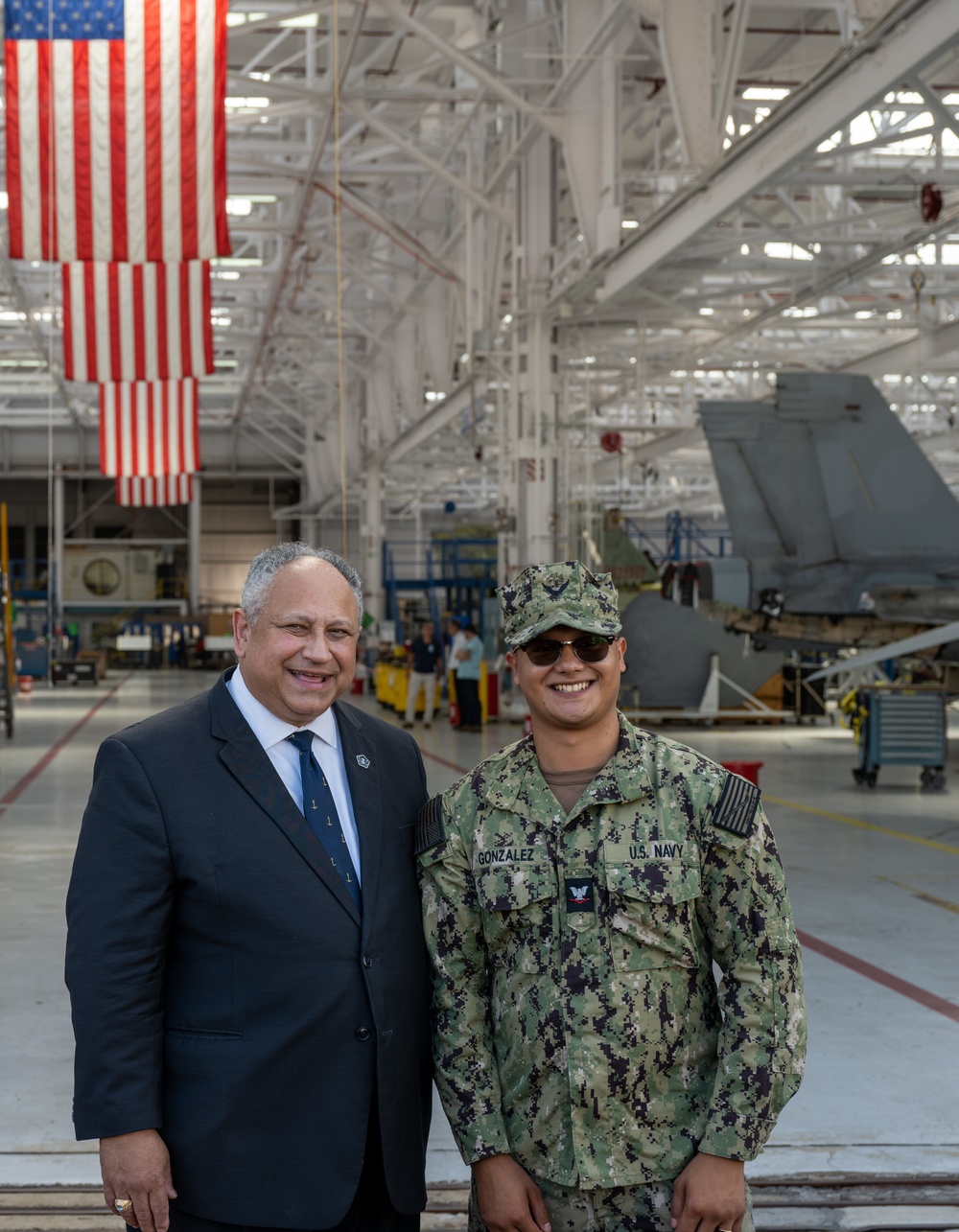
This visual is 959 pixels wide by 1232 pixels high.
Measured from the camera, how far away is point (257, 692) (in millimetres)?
2682

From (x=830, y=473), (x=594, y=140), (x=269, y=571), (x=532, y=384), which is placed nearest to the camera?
(x=269, y=571)

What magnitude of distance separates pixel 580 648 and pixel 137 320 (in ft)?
44.6

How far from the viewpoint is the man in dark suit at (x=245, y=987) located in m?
2.45

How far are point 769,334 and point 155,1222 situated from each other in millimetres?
28685

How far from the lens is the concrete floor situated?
4371mm

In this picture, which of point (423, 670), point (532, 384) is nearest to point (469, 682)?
point (423, 670)

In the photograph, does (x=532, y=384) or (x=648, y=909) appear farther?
(x=532, y=384)

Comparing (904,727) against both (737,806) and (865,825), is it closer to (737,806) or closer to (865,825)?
(865,825)

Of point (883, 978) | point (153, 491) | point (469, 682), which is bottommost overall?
point (883, 978)

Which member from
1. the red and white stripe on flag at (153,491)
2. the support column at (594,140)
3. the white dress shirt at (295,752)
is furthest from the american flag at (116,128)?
the red and white stripe on flag at (153,491)

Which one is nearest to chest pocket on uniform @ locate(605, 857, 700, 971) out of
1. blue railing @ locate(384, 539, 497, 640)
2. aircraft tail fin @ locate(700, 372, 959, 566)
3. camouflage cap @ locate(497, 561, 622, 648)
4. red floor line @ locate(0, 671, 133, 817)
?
camouflage cap @ locate(497, 561, 622, 648)

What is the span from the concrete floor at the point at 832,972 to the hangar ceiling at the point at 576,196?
3575mm

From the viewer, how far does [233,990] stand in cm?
252

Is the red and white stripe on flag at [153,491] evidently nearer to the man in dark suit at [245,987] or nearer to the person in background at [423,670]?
the person in background at [423,670]
